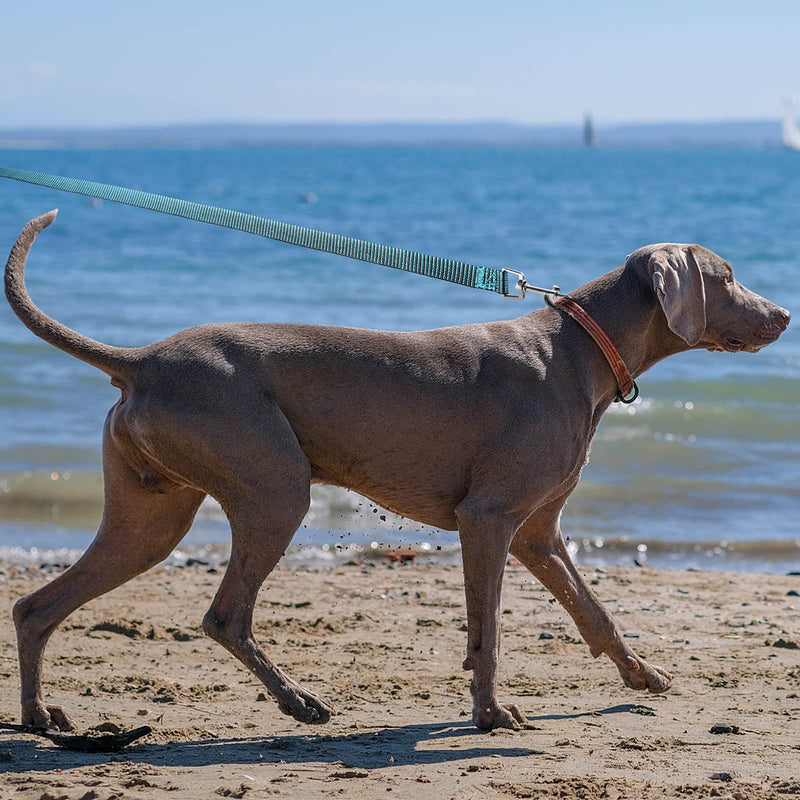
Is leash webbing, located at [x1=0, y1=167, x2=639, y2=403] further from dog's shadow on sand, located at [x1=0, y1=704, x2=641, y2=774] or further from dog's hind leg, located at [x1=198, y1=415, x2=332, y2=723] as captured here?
dog's shadow on sand, located at [x1=0, y1=704, x2=641, y2=774]

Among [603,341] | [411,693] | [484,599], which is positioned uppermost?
[603,341]

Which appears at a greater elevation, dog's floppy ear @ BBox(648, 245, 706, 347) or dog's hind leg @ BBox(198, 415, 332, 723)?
dog's floppy ear @ BBox(648, 245, 706, 347)

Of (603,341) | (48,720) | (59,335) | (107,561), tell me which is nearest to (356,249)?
(603,341)

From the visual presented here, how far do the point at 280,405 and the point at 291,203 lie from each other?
40311 millimetres

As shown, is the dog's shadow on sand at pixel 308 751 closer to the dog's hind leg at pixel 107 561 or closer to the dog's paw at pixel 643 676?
the dog's hind leg at pixel 107 561

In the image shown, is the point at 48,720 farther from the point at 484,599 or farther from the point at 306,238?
the point at 306,238

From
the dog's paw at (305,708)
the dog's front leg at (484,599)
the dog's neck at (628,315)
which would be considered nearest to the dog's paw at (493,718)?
the dog's front leg at (484,599)

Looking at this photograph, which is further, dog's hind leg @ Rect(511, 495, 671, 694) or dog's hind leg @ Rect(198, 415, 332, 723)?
dog's hind leg @ Rect(511, 495, 671, 694)

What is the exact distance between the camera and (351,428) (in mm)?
4188

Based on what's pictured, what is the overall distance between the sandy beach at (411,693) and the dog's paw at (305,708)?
0.08 m

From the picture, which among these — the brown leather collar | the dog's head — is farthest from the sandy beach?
the dog's head

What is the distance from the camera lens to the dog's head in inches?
174

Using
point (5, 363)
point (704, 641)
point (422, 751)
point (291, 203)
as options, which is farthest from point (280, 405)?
point (291, 203)

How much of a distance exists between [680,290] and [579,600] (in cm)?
128
